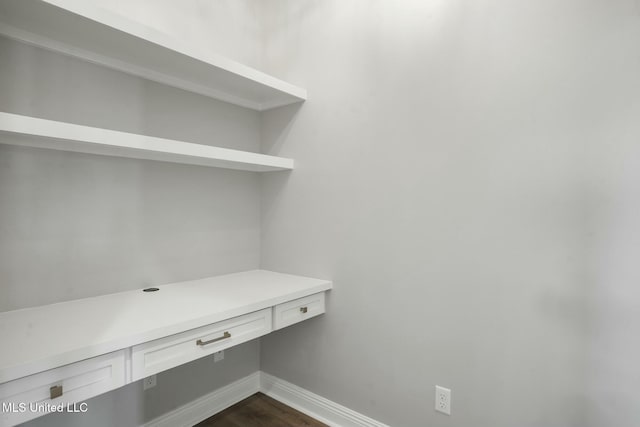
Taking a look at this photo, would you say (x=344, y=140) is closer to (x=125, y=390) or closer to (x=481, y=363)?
(x=481, y=363)

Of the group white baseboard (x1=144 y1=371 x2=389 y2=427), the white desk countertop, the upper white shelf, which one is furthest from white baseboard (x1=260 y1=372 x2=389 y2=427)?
the upper white shelf

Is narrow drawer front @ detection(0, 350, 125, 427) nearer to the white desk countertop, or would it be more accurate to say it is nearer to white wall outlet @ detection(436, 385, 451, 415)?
the white desk countertop

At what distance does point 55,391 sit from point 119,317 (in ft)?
1.10

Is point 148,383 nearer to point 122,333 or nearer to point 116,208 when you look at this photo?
point 122,333

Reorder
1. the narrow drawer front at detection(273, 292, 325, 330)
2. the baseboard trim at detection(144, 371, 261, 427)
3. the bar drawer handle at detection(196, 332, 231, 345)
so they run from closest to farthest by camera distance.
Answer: the bar drawer handle at detection(196, 332, 231, 345) < the narrow drawer front at detection(273, 292, 325, 330) < the baseboard trim at detection(144, 371, 261, 427)

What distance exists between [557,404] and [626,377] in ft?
0.83

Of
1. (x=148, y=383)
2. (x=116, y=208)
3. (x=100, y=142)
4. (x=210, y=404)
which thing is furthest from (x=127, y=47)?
(x=210, y=404)

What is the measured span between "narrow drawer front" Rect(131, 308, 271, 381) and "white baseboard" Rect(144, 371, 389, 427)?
72cm

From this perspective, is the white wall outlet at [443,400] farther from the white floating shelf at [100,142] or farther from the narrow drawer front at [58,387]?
the white floating shelf at [100,142]

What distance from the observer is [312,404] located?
202cm

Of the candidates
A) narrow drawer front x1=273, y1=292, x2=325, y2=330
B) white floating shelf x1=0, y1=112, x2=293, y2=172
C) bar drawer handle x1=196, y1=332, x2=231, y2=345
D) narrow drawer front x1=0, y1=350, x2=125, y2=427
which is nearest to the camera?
narrow drawer front x1=0, y1=350, x2=125, y2=427

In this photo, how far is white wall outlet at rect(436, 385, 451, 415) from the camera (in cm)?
152

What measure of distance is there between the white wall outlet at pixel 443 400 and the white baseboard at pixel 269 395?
0.36 metres

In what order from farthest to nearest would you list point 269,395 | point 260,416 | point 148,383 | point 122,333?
point 269,395 → point 260,416 → point 148,383 → point 122,333
